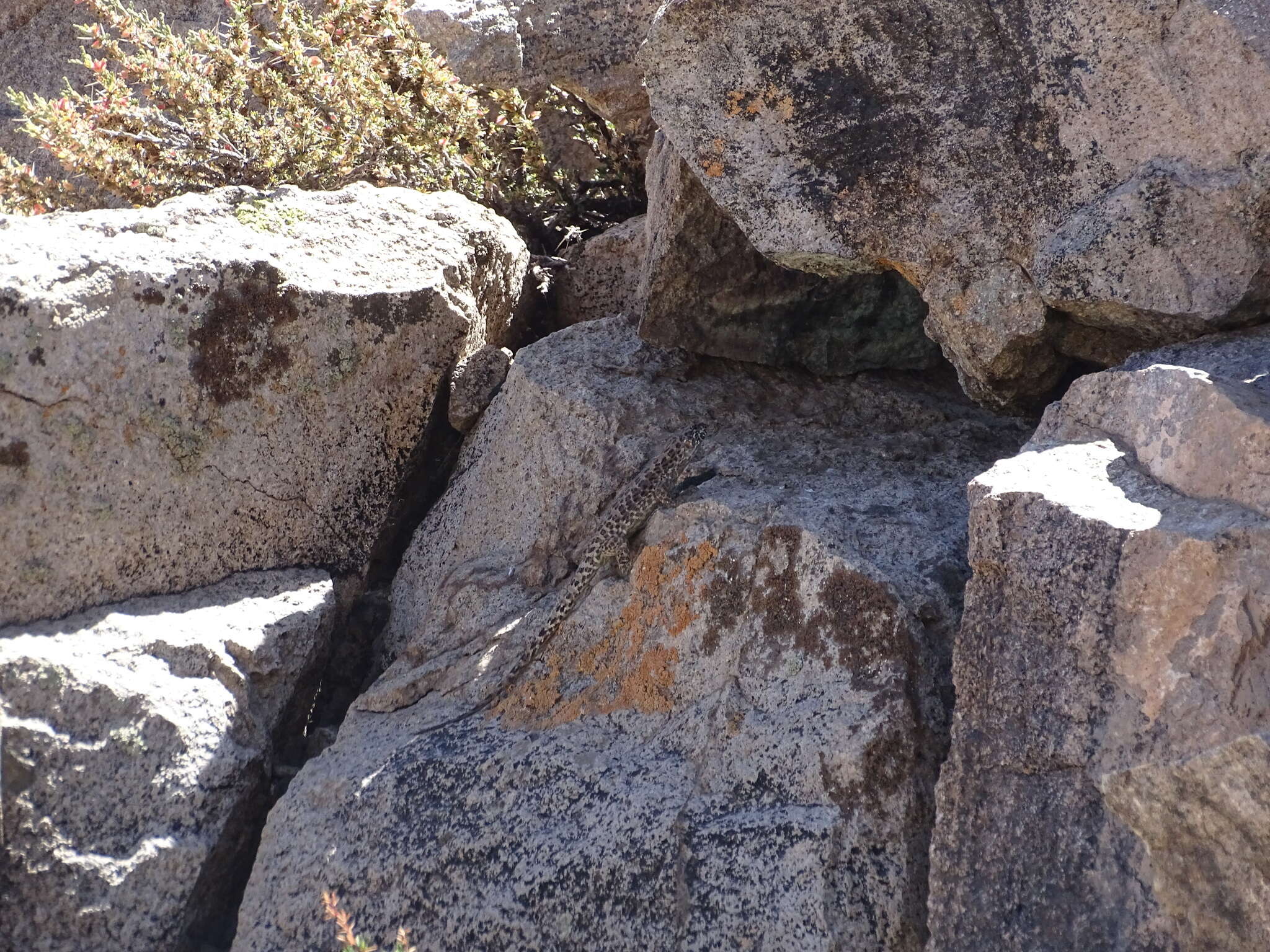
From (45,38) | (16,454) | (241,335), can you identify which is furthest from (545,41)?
(45,38)

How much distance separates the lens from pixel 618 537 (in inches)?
142

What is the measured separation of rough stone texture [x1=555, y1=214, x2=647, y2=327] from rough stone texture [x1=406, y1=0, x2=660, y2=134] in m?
0.77

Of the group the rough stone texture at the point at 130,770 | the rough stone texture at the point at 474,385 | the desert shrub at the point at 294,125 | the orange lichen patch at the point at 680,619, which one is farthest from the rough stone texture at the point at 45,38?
the orange lichen patch at the point at 680,619

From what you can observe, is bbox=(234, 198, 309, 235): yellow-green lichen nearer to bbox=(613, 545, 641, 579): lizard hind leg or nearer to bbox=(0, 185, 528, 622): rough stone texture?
bbox=(0, 185, 528, 622): rough stone texture

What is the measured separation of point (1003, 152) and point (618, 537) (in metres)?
1.55

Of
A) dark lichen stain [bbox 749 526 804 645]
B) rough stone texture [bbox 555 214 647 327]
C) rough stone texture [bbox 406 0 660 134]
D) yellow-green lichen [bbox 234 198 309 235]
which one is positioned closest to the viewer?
dark lichen stain [bbox 749 526 804 645]

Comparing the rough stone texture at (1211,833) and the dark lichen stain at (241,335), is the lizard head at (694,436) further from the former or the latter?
the rough stone texture at (1211,833)

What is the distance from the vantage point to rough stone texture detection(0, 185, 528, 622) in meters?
3.49

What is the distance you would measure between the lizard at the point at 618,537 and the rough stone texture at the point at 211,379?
0.88 m

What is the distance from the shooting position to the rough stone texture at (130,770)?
10.0 feet

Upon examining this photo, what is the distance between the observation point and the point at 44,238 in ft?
Answer: 11.8

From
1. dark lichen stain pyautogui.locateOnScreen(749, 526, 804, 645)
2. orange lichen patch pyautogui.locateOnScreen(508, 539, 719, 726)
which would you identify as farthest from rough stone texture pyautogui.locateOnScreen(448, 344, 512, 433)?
dark lichen stain pyautogui.locateOnScreen(749, 526, 804, 645)

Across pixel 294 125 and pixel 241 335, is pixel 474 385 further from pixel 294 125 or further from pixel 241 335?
pixel 294 125

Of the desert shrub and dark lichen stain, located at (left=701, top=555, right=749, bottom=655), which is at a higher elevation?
the desert shrub
